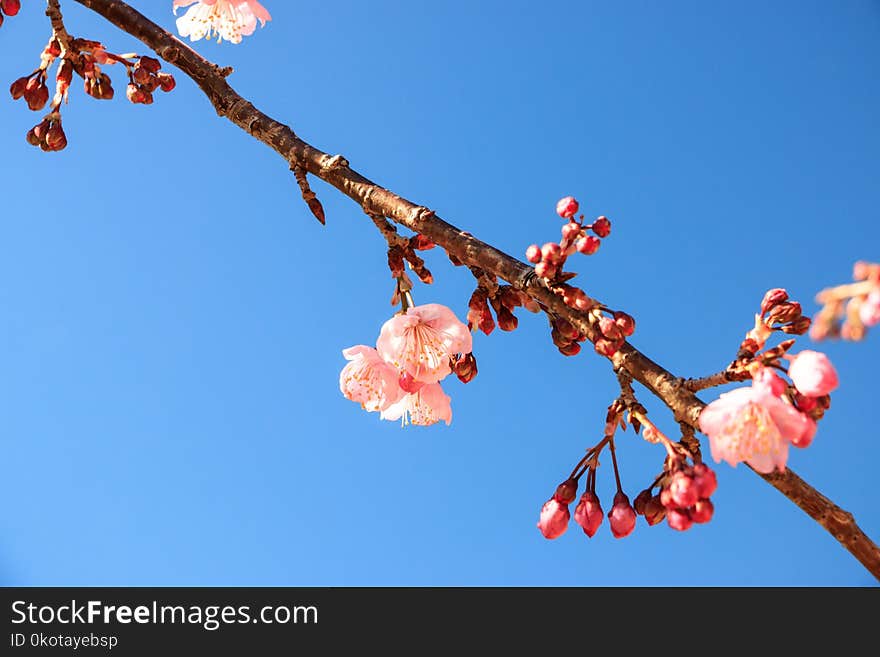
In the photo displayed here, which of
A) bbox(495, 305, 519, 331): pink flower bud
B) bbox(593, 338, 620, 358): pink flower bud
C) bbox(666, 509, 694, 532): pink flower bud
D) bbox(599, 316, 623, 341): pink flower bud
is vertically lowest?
bbox(666, 509, 694, 532): pink flower bud

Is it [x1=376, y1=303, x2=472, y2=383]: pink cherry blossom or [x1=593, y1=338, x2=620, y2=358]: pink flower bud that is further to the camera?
[x1=376, y1=303, x2=472, y2=383]: pink cherry blossom

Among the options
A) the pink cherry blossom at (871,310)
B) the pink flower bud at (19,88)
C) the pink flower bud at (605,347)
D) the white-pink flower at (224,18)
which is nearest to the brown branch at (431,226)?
A: the pink flower bud at (605,347)

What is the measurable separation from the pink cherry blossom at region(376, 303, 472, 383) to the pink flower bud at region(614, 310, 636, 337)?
0.75 feet

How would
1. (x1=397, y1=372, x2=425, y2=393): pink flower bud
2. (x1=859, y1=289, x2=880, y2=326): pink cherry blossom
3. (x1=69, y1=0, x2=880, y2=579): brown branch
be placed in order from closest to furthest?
(x1=859, y1=289, x2=880, y2=326): pink cherry blossom → (x1=69, y1=0, x2=880, y2=579): brown branch → (x1=397, y1=372, x2=425, y2=393): pink flower bud

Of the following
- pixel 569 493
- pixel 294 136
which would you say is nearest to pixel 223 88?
pixel 294 136

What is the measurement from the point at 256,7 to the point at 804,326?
1092 millimetres

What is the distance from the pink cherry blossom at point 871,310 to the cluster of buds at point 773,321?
0.87 ft

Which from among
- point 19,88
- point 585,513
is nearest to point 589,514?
point 585,513

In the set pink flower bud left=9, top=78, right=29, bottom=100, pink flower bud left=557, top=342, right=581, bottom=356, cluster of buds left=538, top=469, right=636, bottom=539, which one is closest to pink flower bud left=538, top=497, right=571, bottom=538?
cluster of buds left=538, top=469, right=636, bottom=539

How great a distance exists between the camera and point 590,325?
75 centimetres

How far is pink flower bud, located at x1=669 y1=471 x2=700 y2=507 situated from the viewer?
28.0 inches

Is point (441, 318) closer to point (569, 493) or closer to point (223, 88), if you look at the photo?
point (569, 493)

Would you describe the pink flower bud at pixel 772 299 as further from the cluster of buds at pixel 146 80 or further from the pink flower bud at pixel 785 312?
A: the cluster of buds at pixel 146 80

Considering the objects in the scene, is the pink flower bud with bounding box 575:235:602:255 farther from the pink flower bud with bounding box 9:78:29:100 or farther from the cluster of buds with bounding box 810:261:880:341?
the pink flower bud with bounding box 9:78:29:100
